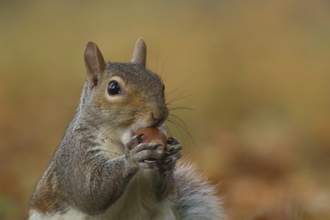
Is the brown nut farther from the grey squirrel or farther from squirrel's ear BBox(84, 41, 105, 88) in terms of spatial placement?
squirrel's ear BBox(84, 41, 105, 88)

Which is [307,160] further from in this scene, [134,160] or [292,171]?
[134,160]

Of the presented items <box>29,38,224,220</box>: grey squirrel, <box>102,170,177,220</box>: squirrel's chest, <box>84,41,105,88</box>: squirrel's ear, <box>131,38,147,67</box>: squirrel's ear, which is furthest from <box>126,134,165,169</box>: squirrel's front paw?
<box>131,38,147,67</box>: squirrel's ear

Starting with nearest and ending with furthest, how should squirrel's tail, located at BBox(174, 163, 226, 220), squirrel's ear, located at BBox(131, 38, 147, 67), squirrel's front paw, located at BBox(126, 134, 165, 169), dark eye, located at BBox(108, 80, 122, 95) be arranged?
squirrel's front paw, located at BBox(126, 134, 165, 169) → dark eye, located at BBox(108, 80, 122, 95) → squirrel's ear, located at BBox(131, 38, 147, 67) → squirrel's tail, located at BBox(174, 163, 226, 220)

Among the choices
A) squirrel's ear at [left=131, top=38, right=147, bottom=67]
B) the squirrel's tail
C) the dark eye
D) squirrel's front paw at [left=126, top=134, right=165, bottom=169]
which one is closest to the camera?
squirrel's front paw at [left=126, top=134, right=165, bottom=169]

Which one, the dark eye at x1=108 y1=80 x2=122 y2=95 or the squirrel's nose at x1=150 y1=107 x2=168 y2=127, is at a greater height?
the dark eye at x1=108 y1=80 x2=122 y2=95

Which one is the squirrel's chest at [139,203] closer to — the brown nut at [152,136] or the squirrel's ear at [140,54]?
the brown nut at [152,136]

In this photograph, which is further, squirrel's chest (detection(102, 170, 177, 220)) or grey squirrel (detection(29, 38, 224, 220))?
squirrel's chest (detection(102, 170, 177, 220))

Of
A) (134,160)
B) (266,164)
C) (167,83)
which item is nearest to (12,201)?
(167,83)
